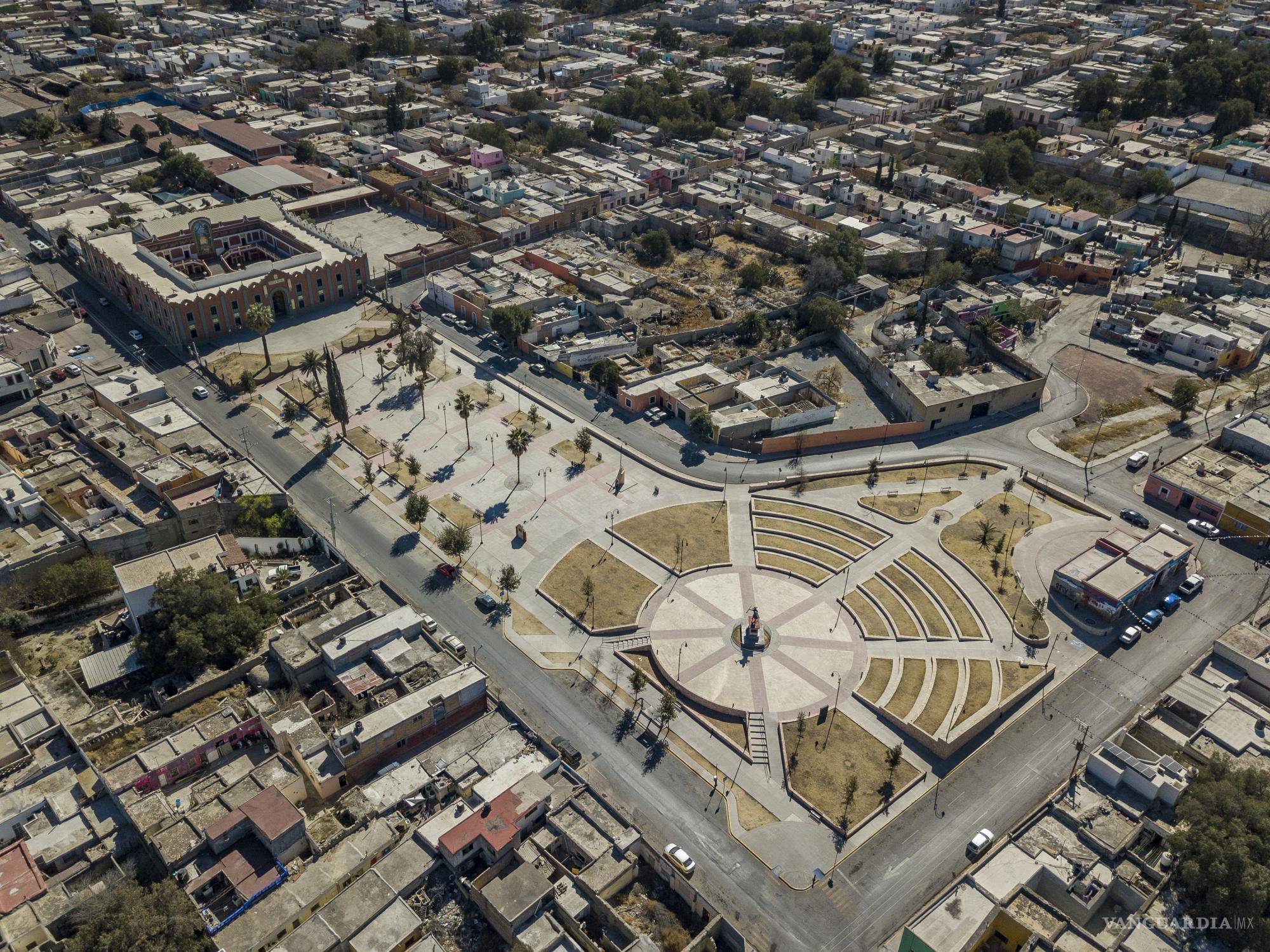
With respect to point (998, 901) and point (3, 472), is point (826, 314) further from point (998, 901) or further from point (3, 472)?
point (3, 472)

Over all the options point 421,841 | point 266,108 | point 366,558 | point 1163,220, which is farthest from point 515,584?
point 266,108

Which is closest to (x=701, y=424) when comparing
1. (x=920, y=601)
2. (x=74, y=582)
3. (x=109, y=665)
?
(x=920, y=601)

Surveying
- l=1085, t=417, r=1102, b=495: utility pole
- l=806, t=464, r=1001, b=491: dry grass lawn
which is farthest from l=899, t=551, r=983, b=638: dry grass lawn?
l=1085, t=417, r=1102, b=495: utility pole

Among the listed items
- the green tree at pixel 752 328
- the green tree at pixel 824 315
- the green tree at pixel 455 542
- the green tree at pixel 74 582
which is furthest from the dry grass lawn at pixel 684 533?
the green tree at pixel 74 582

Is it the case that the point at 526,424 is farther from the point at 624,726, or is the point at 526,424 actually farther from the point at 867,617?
the point at 867,617

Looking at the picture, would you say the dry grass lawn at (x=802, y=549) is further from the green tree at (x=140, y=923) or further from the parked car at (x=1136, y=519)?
the green tree at (x=140, y=923)

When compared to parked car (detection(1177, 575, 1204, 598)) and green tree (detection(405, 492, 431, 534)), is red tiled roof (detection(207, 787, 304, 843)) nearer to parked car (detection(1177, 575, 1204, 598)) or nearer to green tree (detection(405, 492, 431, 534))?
green tree (detection(405, 492, 431, 534))
